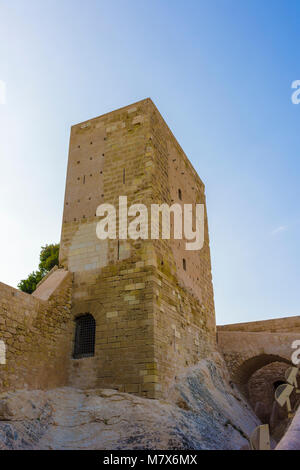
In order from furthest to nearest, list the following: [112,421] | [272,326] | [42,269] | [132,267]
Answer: [42,269]
[272,326]
[132,267]
[112,421]

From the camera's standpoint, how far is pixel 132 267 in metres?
9.24

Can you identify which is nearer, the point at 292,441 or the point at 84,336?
the point at 292,441

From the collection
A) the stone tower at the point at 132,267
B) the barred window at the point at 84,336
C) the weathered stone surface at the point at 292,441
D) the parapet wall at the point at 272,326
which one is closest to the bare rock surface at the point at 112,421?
the stone tower at the point at 132,267

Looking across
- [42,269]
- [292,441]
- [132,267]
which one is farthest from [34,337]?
[42,269]

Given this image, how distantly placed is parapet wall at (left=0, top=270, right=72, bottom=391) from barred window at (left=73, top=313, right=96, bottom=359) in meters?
0.23

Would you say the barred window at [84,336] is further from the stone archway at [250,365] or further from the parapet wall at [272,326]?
the parapet wall at [272,326]

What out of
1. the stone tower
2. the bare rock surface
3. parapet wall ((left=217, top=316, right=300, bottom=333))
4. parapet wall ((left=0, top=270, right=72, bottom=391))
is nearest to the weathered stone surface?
the bare rock surface

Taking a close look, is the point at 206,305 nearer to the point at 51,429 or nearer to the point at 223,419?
the point at 223,419

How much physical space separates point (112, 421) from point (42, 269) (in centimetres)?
1348

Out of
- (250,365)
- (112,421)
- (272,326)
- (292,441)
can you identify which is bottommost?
(292,441)

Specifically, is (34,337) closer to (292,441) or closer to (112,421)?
(112,421)

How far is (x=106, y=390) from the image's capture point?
8148mm

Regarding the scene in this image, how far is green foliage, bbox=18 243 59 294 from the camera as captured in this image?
1906 centimetres

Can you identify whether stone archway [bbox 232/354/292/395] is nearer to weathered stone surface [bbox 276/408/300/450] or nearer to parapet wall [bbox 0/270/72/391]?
parapet wall [bbox 0/270/72/391]
